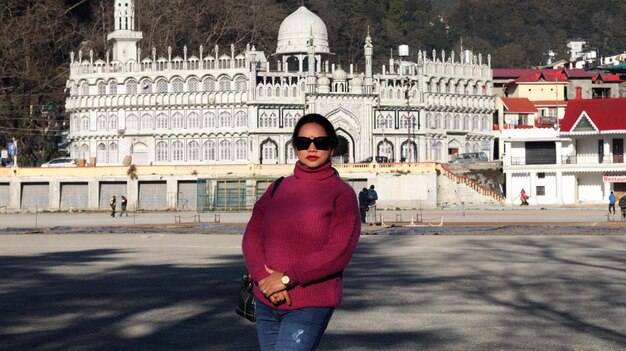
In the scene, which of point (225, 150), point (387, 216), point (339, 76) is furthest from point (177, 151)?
point (387, 216)

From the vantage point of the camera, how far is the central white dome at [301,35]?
122 metres

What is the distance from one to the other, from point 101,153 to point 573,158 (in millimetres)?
39079

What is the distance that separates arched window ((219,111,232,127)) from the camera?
370 feet

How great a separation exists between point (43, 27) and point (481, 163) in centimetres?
4313

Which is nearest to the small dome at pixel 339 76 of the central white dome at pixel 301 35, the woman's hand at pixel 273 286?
the central white dome at pixel 301 35

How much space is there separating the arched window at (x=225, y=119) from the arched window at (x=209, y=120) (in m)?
0.69

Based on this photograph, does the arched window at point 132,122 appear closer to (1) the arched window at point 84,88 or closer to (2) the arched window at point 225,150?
(1) the arched window at point 84,88

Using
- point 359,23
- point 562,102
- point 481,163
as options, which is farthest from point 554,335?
point 359,23

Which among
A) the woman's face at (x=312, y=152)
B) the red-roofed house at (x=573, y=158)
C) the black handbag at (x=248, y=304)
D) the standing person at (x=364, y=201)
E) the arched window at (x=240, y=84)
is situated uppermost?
the arched window at (x=240, y=84)

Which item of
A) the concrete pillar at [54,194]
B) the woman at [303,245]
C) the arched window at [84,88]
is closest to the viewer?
the woman at [303,245]

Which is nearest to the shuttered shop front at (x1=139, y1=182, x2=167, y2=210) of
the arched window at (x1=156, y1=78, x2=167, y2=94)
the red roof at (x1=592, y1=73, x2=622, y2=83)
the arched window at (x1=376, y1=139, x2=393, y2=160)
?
the arched window at (x1=156, y1=78, x2=167, y2=94)

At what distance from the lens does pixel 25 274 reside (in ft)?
109

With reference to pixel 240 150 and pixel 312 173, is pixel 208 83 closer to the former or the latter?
pixel 240 150

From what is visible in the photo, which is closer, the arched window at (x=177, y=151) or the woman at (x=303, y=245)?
the woman at (x=303, y=245)
